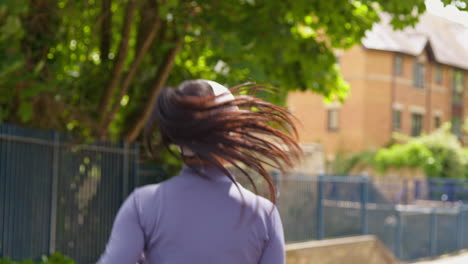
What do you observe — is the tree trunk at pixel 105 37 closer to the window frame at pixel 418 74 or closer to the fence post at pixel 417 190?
the fence post at pixel 417 190

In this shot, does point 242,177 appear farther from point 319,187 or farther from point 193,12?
point 319,187

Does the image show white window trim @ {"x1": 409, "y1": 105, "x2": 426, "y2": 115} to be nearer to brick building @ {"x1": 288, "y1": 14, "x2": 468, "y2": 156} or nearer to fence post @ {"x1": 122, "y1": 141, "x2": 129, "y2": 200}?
brick building @ {"x1": 288, "y1": 14, "x2": 468, "y2": 156}

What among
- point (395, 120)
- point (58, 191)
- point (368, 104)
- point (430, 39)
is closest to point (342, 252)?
point (58, 191)

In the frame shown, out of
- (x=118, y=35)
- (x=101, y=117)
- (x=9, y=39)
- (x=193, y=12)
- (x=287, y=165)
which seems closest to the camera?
(x=287, y=165)

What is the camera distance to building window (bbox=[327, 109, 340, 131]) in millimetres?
36031

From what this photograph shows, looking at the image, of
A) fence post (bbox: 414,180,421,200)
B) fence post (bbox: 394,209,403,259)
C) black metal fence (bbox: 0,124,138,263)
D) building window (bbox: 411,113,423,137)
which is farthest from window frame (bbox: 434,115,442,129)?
black metal fence (bbox: 0,124,138,263)

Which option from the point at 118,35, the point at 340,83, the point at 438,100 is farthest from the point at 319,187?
the point at 438,100

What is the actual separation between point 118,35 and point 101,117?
8.20 ft

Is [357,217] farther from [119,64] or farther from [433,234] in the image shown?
[119,64]

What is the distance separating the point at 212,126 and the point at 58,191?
576 cm

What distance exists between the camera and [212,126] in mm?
2146

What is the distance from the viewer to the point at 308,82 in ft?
33.6

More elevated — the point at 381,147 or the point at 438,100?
the point at 438,100

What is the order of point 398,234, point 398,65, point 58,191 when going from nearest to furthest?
point 58,191 < point 398,234 < point 398,65
